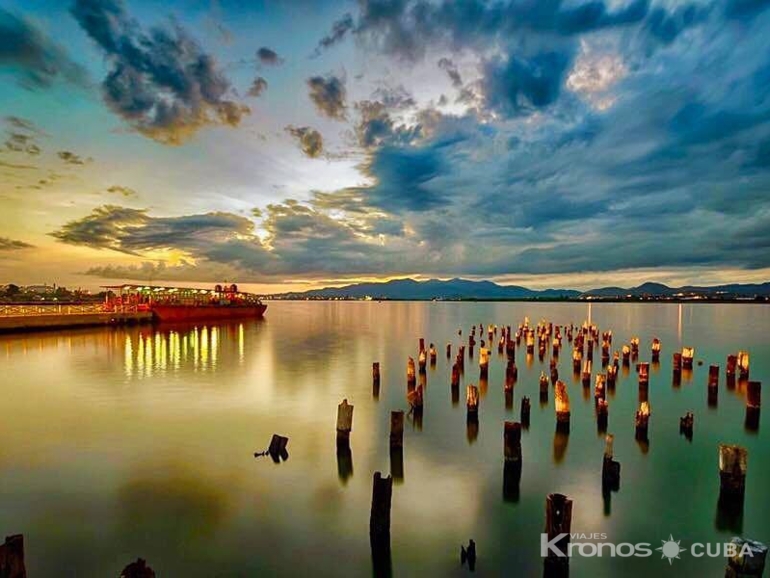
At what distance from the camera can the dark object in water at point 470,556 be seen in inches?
372

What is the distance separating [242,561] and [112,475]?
6833 mm

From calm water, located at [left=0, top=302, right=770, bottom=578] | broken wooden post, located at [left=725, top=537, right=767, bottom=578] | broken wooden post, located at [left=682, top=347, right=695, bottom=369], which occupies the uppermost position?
broken wooden post, located at [left=725, top=537, right=767, bottom=578]

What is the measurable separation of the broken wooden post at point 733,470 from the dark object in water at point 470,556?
728 cm

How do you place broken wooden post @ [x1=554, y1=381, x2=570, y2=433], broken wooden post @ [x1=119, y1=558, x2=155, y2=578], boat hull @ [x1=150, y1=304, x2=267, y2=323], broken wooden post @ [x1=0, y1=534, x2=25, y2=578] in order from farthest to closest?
boat hull @ [x1=150, y1=304, x2=267, y2=323]
broken wooden post @ [x1=554, y1=381, x2=570, y2=433]
broken wooden post @ [x1=0, y1=534, x2=25, y2=578]
broken wooden post @ [x1=119, y1=558, x2=155, y2=578]

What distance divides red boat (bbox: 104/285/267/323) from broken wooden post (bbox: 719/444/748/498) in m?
77.8

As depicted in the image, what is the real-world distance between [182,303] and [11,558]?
82834 mm

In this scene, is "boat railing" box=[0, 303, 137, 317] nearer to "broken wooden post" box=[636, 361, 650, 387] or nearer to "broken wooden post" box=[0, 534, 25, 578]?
"broken wooden post" box=[0, 534, 25, 578]

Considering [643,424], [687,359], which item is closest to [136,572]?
[643,424]

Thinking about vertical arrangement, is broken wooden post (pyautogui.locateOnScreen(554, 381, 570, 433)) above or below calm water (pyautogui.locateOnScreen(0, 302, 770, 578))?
above

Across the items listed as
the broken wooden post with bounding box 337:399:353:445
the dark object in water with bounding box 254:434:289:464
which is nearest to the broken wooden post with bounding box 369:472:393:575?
the broken wooden post with bounding box 337:399:353:445

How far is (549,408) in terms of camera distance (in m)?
22.0

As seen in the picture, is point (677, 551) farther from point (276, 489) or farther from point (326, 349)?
point (326, 349)

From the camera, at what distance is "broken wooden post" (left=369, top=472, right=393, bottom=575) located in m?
9.43

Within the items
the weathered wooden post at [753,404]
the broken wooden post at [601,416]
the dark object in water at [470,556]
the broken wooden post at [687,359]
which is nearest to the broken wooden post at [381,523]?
the dark object in water at [470,556]
